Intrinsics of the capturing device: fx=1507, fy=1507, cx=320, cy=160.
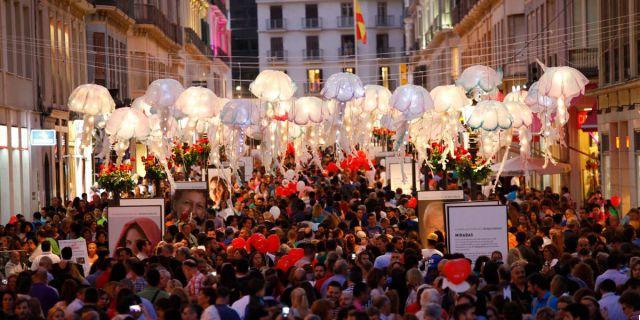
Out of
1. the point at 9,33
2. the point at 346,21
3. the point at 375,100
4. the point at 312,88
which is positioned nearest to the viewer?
the point at 375,100

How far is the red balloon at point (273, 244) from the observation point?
65.1 ft

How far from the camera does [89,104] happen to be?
25.6 m

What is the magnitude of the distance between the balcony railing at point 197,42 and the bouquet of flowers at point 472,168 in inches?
2031

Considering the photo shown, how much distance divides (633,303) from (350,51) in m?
108

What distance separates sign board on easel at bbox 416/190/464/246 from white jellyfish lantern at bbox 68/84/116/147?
589 cm

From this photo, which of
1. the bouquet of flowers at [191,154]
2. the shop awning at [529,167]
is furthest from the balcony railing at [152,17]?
the bouquet of flowers at [191,154]

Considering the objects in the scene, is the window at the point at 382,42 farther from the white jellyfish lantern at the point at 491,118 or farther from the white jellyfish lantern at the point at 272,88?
the white jellyfish lantern at the point at 491,118

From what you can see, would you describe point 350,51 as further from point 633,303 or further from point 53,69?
point 633,303

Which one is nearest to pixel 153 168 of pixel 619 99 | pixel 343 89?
pixel 343 89

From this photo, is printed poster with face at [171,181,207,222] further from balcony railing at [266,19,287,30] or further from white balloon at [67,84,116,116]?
balcony railing at [266,19,287,30]

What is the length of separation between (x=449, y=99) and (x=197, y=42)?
58.8 meters

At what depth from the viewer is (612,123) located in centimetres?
3719

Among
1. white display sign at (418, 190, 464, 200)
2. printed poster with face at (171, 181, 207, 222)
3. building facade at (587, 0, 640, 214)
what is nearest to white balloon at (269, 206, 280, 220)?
printed poster with face at (171, 181, 207, 222)

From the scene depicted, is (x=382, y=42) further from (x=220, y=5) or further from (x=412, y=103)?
(x=412, y=103)
